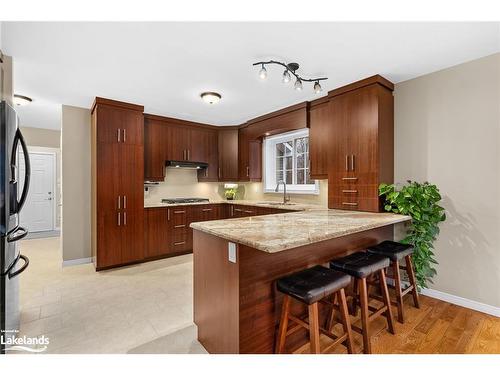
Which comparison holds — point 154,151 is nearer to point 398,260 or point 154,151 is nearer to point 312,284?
point 312,284

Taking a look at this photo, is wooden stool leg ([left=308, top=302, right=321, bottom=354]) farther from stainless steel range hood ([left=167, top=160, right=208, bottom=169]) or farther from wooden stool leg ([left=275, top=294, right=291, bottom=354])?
stainless steel range hood ([left=167, top=160, right=208, bottom=169])

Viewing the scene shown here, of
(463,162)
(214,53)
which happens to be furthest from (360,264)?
(214,53)

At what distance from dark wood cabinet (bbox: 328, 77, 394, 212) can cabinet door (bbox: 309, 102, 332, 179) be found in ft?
0.31

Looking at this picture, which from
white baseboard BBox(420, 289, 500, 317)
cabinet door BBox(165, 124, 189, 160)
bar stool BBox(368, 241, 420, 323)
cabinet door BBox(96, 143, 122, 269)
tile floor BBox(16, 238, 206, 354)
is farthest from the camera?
cabinet door BBox(165, 124, 189, 160)

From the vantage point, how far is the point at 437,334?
78.9 inches

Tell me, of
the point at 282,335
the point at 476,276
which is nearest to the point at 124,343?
the point at 282,335

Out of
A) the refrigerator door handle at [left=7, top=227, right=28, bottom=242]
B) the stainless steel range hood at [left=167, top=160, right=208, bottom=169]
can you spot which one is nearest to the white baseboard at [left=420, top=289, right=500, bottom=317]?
the refrigerator door handle at [left=7, top=227, right=28, bottom=242]

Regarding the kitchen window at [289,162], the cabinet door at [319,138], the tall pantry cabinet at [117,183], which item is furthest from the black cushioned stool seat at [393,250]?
the tall pantry cabinet at [117,183]

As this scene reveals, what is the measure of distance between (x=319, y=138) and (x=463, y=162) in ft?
5.15

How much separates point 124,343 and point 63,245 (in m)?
2.61

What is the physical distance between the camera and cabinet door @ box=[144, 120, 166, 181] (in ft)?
13.9

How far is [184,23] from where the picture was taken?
6.00ft

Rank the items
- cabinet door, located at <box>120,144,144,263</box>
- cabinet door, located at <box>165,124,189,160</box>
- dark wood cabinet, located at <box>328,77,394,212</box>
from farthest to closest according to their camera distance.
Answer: cabinet door, located at <box>165,124,189,160</box> < cabinet door, located at <box>120,144,144,263</box> < dark wood cabinet, located at <box>328,77,394,212</box>

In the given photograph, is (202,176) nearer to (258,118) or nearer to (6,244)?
(258,118)
